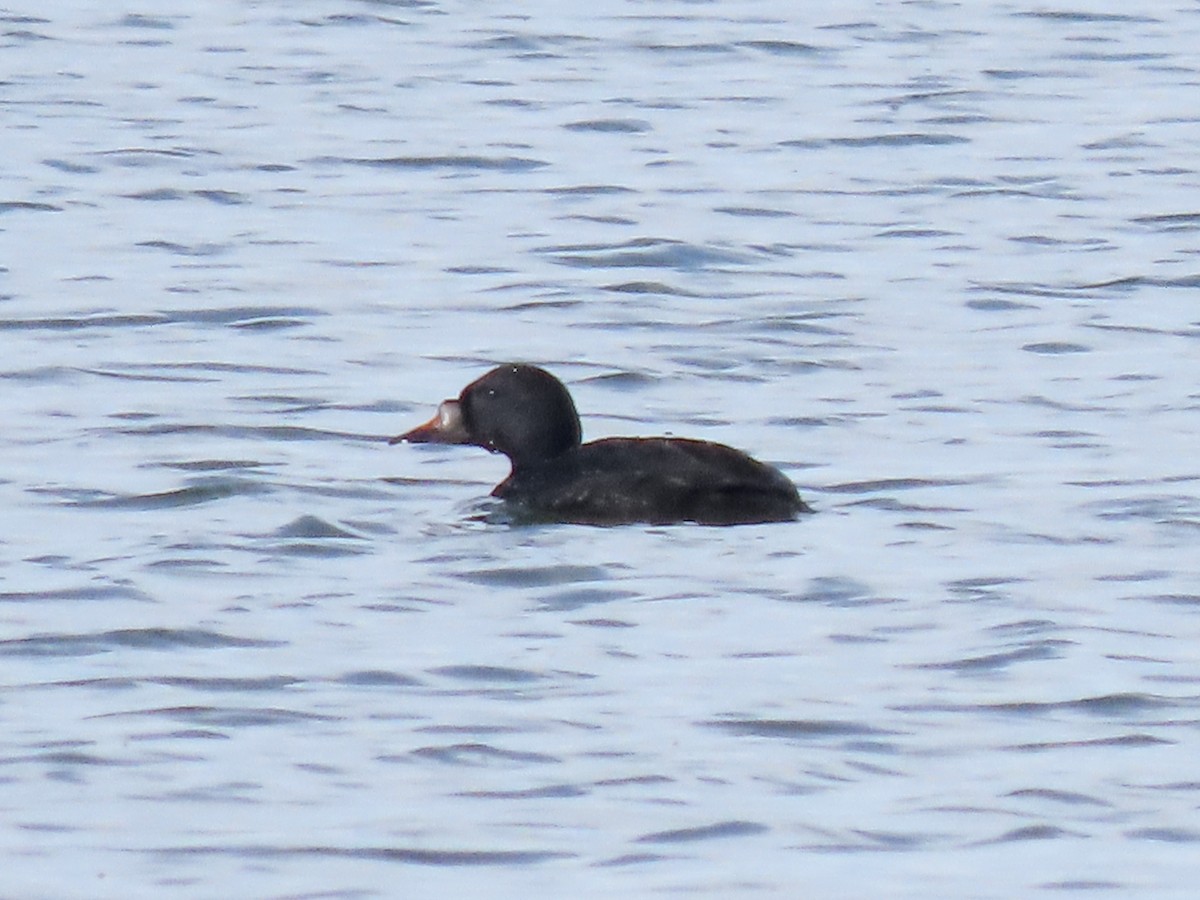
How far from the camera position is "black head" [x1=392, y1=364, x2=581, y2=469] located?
10234 mm

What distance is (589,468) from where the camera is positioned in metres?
9.93

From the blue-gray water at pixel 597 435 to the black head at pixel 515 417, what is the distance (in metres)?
0.22

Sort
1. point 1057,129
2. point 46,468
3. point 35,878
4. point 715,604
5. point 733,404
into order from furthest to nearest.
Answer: point 1057,129, point 733,404, point 46,468, point 715,604, point 35,878

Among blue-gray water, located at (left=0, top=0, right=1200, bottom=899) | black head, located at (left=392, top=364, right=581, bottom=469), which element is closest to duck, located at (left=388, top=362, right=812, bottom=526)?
black head, located at (left=392, top=364, right=581, bottom=469)

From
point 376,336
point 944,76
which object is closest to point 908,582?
point 376,336

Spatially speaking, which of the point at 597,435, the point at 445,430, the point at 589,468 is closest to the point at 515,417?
the point at 445,430

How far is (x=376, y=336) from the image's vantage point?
13.1 meters

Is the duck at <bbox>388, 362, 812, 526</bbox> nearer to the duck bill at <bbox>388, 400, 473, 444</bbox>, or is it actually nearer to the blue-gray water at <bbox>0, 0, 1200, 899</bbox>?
the duck bill at <bbox>388, 400, 473, 444</bbox>

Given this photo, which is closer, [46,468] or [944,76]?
[46,468]

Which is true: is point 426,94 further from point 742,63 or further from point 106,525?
point 106,525

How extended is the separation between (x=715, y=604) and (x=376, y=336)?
4.50 metres

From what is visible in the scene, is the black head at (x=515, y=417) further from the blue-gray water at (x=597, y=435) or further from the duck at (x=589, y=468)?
the blue-gray water at (x=597, y=435)

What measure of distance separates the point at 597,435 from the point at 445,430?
3.95 ft

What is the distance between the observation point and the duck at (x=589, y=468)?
965 cm
